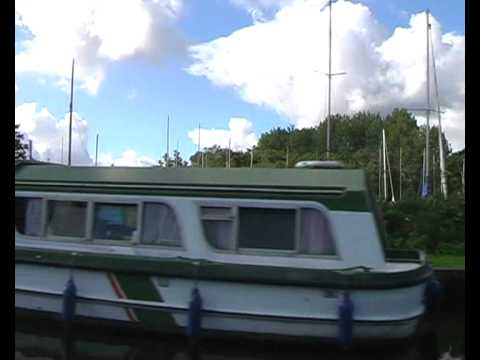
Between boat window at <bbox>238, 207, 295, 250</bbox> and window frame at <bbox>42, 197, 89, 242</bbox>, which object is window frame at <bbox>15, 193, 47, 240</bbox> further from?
boat window at <bbox>238, 207, 295, 250</bbox>

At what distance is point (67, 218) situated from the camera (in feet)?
25.2

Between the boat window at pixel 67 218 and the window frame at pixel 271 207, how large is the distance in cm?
168

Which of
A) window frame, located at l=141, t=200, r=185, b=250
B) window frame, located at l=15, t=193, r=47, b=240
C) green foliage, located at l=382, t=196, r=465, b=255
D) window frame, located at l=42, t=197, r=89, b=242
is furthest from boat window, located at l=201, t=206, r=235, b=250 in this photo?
green foliage, located at l=382, t=196, r=465, b=255

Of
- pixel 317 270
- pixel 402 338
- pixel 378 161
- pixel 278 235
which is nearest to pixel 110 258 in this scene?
pixel 278 235

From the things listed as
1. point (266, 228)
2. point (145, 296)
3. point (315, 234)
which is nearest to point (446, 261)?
point (315, 234)

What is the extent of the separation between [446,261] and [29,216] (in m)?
7.59

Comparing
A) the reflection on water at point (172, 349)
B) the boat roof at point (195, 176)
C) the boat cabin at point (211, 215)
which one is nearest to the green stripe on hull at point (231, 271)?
the boat cabin at point (211, 215)

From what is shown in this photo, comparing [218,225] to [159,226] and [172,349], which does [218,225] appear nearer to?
[159,226]

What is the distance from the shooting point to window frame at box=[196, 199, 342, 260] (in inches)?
261

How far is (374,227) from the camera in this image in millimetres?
6598

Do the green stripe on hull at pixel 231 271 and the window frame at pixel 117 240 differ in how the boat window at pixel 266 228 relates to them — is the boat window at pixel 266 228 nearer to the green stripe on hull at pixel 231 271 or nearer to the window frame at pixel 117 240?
the green stripe on hull at pixel 231 271

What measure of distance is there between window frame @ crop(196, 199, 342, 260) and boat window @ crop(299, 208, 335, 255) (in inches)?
1.1
